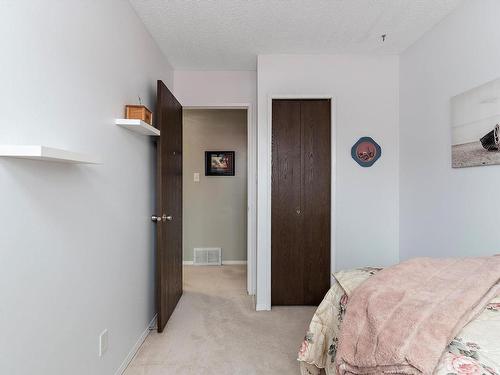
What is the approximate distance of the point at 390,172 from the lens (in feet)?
9.93

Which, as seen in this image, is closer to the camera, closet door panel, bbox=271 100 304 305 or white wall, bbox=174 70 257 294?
closet door panel, bbox=271 100 304 305

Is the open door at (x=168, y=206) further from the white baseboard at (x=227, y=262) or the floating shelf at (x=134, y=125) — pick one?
the white baseboard at (x=227, y=262)

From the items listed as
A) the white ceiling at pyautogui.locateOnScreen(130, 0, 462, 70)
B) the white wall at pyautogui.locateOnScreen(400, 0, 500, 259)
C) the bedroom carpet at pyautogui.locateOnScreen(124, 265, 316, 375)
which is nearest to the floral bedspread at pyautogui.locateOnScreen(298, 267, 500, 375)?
the bedroom carpet at pyautogui.locateOnScreen(124, 265, 316, 375)

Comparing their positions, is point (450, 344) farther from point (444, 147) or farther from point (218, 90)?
point (218, 90)

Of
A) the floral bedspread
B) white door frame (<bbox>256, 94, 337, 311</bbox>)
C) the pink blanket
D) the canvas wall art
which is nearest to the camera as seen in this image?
the floral bedspread

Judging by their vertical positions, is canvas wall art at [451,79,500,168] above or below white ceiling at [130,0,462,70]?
below

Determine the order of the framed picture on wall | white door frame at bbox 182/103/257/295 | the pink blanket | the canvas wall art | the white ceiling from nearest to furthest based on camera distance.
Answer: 1. the pink blanket
2. the canvas wall art
3. the white ceiling
4. white door frame at bbox 182/103/257/295
5. the framed picture on wall

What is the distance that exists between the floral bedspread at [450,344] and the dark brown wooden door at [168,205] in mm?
1298

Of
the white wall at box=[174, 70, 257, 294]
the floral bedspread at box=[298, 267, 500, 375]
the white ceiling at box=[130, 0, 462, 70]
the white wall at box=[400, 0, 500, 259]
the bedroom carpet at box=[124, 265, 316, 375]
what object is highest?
the white ceiling at box=[130, 0, 462, 70]

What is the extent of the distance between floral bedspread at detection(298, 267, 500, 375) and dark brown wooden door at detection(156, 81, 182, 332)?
1.30 meters

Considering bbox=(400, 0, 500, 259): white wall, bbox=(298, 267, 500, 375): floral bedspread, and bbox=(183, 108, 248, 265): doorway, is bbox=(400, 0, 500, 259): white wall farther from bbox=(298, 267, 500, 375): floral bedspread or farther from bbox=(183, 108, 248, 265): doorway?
bbox=(183, 108, 248, 265): doorway

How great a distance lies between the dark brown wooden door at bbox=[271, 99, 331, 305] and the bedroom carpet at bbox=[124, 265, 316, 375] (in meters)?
0.26

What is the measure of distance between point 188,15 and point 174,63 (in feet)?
3.21

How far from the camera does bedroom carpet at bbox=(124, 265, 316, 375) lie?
78.7 inches
